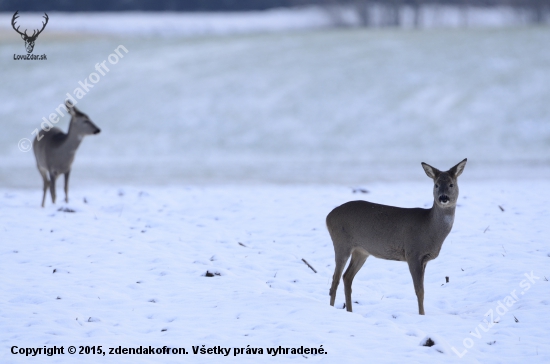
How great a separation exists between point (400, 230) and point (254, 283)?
182 centimetres

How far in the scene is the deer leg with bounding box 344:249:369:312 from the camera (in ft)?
22.8

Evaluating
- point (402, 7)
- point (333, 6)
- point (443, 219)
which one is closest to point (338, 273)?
point (443, 219)

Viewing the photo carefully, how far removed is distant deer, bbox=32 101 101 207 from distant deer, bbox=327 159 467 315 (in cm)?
649

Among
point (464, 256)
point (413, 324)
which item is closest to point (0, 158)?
point (464, 256)

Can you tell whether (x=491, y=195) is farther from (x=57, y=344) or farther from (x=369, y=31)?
(x=369, y=31)

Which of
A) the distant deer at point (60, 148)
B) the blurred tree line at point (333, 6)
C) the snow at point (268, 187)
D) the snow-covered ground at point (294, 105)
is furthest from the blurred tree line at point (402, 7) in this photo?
the distant deer at point (60, 148)

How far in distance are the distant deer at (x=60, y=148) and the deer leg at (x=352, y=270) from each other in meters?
6.52

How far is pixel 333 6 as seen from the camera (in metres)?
34.3

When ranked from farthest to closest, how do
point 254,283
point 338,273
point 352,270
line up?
point 254,283
point 352,270
point 338,273

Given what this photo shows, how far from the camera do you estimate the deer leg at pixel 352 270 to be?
22.8ft

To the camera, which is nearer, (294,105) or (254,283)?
(254,283)

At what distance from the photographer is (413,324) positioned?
6.48 m

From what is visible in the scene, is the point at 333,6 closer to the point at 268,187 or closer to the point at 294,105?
the point at 294,105

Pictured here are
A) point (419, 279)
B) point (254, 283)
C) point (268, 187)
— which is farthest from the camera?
point (268, 187)
